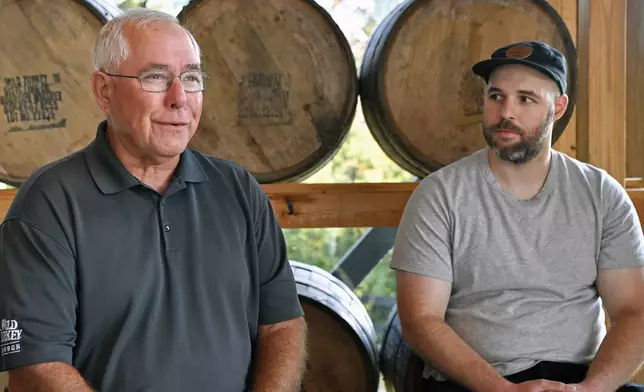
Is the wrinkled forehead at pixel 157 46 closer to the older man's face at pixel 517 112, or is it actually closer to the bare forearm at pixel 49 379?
the bare forearm at pixel 49 379

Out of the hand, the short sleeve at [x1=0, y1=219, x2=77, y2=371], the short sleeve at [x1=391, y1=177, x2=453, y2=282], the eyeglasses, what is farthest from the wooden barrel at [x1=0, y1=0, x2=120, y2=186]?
the hand

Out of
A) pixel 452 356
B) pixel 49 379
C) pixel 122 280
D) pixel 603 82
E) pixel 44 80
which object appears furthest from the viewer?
pixel 603 82

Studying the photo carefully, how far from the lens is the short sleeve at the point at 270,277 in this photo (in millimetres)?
2148

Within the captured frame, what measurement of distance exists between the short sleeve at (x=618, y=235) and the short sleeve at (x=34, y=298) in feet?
5.35

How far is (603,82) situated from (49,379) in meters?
2.24

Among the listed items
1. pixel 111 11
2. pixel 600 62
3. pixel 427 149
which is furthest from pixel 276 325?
pixel 600 62

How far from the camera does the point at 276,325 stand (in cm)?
215

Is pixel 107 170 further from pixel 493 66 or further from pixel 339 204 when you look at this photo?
pixel 493 66

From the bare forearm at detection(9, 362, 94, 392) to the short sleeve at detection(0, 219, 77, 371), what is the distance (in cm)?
2

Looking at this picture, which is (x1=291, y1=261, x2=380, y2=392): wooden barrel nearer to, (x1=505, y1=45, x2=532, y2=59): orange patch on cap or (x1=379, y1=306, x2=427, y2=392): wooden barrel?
(x1=379, y1=306, x2=427, y2=392): wooden barrel

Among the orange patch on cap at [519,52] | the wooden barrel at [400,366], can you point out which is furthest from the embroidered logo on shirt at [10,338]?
the orange patch on cap at [519,52]

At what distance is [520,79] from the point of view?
2447mm

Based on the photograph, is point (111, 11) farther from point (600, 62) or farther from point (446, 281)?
point (600, 62)

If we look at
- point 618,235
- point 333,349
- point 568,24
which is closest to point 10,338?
point 333,349
